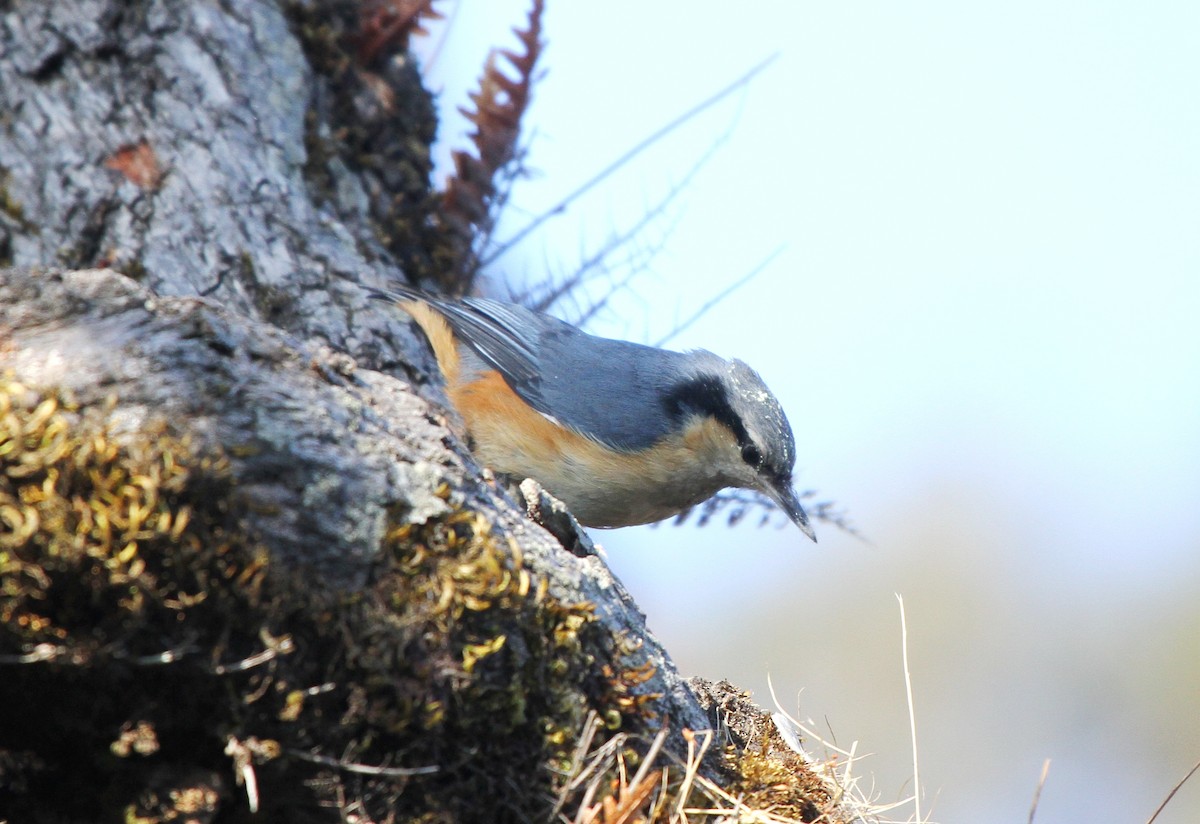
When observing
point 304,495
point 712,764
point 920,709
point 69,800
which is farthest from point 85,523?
point 920,709

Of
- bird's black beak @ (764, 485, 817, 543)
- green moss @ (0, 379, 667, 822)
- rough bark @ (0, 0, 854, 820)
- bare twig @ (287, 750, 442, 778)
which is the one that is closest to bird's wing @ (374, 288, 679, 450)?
bird's black beak @ (764, 485, 817, 543)

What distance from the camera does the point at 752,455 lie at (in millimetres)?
3861


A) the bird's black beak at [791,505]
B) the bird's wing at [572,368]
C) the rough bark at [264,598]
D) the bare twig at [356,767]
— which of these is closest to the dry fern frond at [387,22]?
the bird's wing at [572,368]

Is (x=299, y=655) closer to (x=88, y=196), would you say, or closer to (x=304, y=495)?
(x=304, y=495)

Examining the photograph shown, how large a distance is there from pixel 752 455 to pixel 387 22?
2.09m

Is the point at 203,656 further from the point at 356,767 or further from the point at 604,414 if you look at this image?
the point at 604,414

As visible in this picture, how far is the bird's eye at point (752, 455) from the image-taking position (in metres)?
3.83

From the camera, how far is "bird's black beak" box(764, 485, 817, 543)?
3760 mm

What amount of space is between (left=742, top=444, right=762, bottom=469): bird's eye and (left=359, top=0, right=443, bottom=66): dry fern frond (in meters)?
1.95

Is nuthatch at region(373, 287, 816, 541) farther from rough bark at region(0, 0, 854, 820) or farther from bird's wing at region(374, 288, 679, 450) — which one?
rough bark at region(0, 0, 854, 820)

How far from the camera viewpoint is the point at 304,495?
4.81 feet

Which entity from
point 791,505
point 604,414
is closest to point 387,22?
point 604,414

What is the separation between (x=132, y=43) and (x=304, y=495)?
268 cm

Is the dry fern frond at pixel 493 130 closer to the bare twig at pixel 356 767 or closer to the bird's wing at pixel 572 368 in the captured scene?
the bird's wing at pixel 572 368
